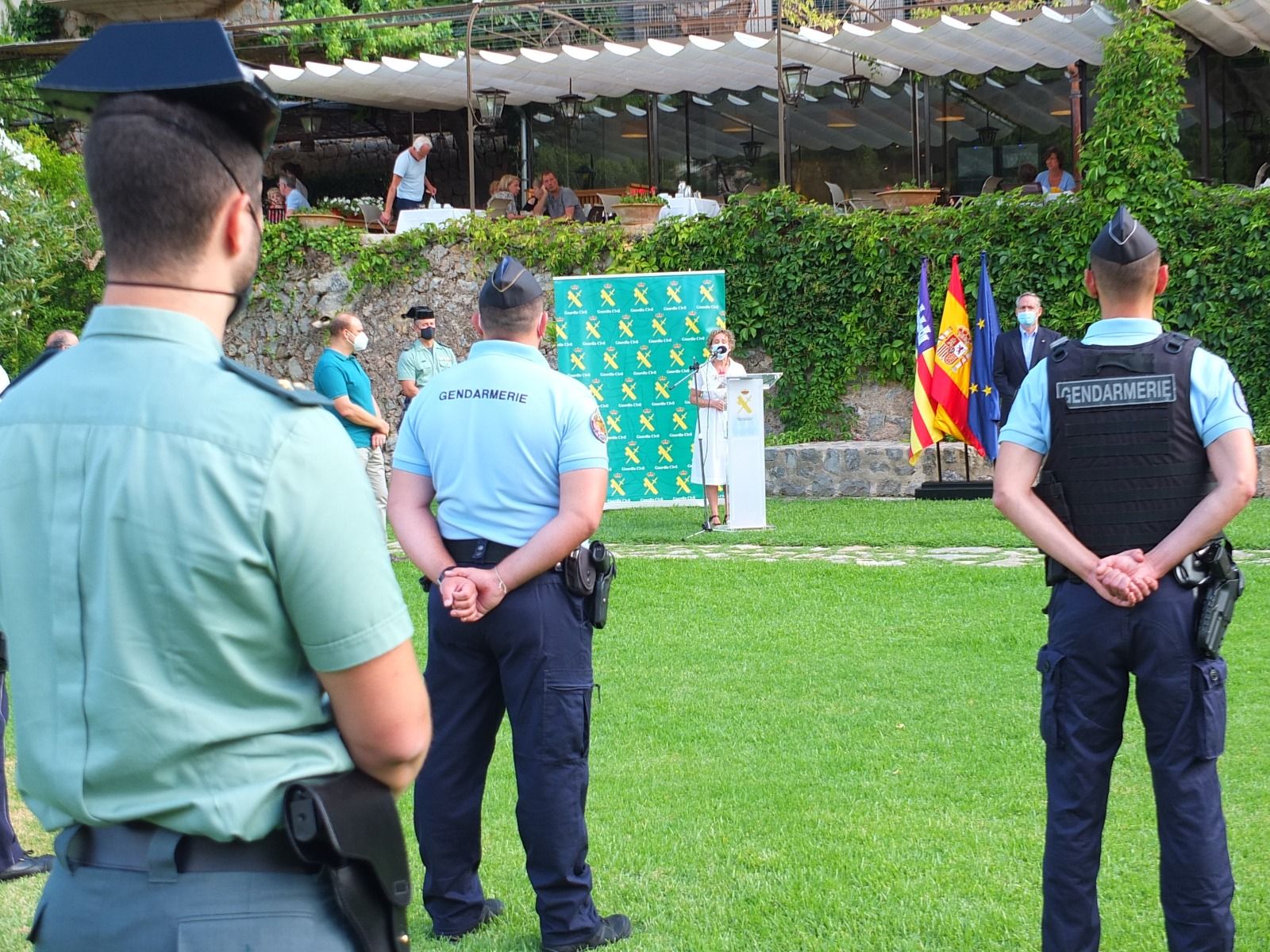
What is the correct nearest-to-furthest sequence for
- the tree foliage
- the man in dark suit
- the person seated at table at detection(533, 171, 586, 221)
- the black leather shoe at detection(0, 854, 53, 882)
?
the black leather shoe at detection(0, 854, 53, 882), the man in dark suit, the person seated at table at detection(533, 171, 586, 221), the tree foliage

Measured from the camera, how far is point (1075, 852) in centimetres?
374

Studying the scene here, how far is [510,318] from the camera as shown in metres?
4.30

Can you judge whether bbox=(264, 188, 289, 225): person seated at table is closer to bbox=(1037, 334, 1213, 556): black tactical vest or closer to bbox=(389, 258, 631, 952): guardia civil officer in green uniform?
bbox=(389, 258, 631, 952): guardia civil officer in green uniform

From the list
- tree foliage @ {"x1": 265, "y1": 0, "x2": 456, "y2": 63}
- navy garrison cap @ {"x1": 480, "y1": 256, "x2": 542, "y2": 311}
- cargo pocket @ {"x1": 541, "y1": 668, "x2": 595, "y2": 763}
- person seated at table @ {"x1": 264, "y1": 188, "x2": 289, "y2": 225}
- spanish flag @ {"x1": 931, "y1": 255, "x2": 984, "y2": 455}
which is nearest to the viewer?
cargo pocket @ {"x1": 541, "y1": 668, "x2": 595, "y2": 763}

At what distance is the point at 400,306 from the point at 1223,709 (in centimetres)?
1852

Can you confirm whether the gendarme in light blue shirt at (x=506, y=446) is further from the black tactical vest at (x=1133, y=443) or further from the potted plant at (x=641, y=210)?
the potted plant at (x=641, y=210)

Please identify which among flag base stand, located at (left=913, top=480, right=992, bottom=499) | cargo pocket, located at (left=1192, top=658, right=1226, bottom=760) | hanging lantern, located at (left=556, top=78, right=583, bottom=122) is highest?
hanging lantern, located at (left=556, top=78, right=583, bottom=122)

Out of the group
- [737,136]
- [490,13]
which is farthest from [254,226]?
[490,13]

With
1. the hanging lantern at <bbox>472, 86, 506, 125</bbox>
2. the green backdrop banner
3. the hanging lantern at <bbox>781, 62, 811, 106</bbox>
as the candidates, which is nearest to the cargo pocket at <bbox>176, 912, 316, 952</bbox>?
the green backdrop banner

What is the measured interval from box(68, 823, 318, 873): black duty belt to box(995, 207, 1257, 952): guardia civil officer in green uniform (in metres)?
2.50

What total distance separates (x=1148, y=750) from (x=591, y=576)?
167 cm

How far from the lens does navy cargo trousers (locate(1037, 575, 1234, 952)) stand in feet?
12.0

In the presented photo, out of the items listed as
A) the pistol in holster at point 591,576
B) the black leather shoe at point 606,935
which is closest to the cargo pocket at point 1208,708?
the pistol in holster at point 591,576

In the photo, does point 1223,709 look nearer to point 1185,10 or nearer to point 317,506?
point 317,506
